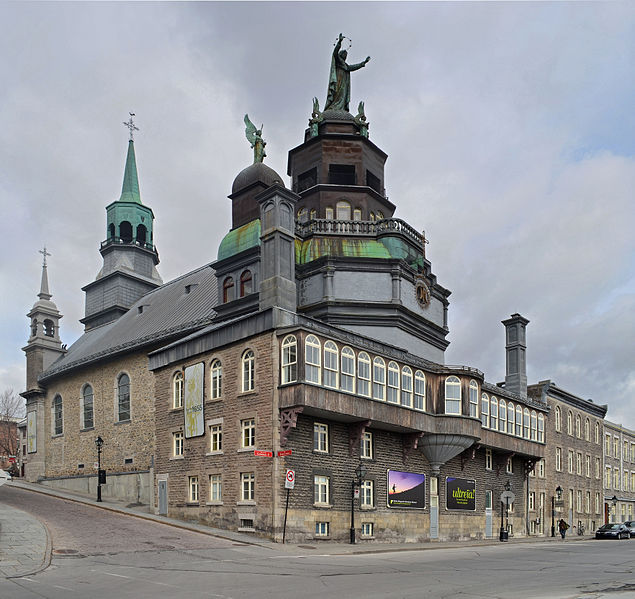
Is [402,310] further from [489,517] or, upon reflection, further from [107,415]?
[107,415]

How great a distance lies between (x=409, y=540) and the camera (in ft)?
110

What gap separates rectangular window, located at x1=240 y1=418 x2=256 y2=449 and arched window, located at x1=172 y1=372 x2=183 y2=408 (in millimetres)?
5562

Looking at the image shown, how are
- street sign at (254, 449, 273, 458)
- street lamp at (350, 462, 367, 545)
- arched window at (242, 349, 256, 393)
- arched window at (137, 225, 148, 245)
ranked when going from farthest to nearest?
arched window at (137, 225, 148, 245), arched window at (242, 349, 256, 393), street lamp at (350, 462, 367, 545), street sign at (254, 449, 273, 458)

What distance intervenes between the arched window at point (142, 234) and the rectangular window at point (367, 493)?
45.1 meters

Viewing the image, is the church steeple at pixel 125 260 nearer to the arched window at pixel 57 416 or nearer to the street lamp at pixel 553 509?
the arched window at pixel 57 416

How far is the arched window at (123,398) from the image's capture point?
47.7m

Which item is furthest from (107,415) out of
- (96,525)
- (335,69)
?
(335,69)

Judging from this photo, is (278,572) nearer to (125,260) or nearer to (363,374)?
(363,374)

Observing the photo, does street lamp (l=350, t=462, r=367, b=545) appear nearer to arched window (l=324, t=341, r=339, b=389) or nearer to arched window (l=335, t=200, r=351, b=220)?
arched window (l=324, t=341, r=339, b=389)

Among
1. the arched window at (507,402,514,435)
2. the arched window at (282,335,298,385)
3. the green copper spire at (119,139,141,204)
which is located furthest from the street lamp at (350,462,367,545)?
the green copper spire at (119,139,141,204)

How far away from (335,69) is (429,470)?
27.0 meters

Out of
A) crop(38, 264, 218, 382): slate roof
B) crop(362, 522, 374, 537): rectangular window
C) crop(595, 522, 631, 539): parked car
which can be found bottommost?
crop(595, 522, 631, 539): parked car

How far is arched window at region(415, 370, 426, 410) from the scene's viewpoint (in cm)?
3472

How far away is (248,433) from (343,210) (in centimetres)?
1830
